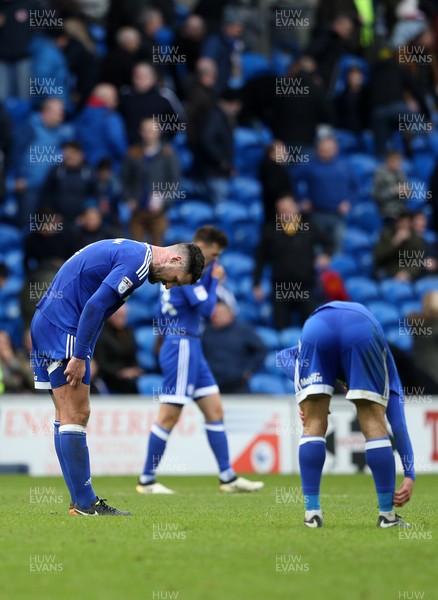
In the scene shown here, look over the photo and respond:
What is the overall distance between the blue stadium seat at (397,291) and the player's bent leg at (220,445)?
928cm

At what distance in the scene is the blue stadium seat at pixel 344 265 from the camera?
23234 mm

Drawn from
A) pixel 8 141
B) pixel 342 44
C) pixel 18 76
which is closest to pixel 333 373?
pixel 8 141

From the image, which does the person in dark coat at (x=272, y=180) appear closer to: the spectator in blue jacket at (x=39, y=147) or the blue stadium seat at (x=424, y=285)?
the blue stadium seat at (x=424, y=285)

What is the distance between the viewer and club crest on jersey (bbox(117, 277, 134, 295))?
9422mm

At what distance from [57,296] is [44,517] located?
5.79 feet

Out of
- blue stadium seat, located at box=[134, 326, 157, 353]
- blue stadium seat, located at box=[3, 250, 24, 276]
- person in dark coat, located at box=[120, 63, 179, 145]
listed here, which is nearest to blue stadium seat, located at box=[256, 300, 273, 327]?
blue stadium seat, located at box=[134, 326, 157, 353]

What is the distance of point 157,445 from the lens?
1342 centimetres

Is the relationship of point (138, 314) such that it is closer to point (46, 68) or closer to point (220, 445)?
point (46, 68)

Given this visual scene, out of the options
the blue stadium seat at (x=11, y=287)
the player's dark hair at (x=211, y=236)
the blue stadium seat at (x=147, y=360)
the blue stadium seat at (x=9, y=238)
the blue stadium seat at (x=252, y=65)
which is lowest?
the blue stadium seat at (x=147, y=360)

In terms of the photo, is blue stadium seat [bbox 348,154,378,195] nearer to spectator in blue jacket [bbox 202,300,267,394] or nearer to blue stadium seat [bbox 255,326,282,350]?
blue stadium seat [bbox 255,326,282,350]

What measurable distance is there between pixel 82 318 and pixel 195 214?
1377cm

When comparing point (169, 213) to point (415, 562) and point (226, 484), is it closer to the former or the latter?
point (226, 484)

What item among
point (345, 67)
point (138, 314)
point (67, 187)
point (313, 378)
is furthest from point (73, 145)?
point (313, 378)

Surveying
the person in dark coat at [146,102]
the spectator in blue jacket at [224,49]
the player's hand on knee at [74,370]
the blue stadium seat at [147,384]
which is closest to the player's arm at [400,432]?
the player's hand on knee at [74,370]
